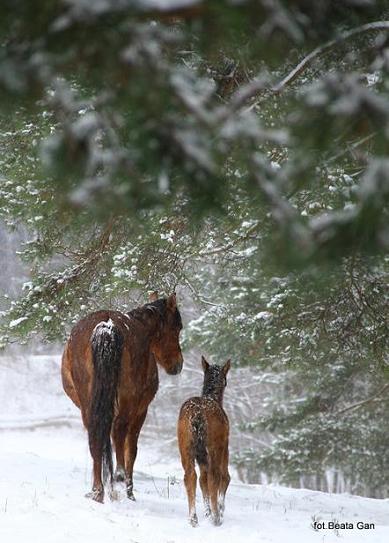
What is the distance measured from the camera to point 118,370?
7293 mm

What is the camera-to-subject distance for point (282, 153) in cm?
704

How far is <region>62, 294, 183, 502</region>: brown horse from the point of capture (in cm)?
703

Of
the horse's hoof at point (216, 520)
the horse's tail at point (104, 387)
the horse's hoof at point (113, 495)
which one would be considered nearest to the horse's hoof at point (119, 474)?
the horse's hoof at point (113, 495)

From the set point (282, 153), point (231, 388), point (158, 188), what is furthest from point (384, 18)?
point (231, 388)

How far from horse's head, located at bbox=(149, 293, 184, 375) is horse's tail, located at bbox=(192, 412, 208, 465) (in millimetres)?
1642

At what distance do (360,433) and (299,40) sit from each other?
16.9 metres

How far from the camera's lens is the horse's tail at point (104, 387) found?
693 cm

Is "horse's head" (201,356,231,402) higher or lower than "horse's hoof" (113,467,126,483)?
higher

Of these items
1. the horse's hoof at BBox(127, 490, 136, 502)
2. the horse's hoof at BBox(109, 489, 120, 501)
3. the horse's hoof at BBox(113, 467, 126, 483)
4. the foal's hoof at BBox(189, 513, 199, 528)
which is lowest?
the foal's hoof at BBox(189, 513, 199, 528)

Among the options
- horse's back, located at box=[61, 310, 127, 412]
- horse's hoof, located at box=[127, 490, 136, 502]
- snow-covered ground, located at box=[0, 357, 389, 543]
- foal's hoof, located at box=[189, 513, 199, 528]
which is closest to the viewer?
snow-covered ground, located at box=[0, 357, 389, 543]

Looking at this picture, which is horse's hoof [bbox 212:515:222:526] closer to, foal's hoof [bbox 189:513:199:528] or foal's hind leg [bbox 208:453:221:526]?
foal's hind leg [bbox 208:453:221:526]

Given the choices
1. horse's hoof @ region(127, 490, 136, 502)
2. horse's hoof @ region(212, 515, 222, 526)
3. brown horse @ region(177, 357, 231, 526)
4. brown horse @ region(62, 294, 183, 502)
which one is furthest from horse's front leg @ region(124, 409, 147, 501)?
horse's hoof @ region(212, 515, 222, 526)

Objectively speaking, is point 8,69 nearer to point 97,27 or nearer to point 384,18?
point 97,27

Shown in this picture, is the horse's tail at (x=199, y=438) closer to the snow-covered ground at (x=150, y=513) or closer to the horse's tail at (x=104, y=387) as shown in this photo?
the snow-covered ground at (x=150, y=513)
